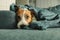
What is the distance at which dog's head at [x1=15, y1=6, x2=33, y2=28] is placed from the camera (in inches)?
63.7

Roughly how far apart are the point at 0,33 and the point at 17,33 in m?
0.13

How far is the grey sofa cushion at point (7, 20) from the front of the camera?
66.1 inches

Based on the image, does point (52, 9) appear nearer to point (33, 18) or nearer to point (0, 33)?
point (33, 18)

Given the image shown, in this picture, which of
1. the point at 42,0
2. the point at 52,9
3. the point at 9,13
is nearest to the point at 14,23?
the point at 9,13

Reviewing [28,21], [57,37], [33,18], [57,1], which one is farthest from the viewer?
[57,1]

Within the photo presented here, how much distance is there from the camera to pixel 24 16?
168cm

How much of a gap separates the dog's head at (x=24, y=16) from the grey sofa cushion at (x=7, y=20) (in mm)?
70

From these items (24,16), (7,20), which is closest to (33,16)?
(24,16)

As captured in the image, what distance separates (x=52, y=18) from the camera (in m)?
Answer: 1.81

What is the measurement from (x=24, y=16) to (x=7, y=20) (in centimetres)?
19

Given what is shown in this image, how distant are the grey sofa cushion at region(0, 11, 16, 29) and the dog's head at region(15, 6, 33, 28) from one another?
0.23 feet

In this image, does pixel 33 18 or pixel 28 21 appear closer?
pixel 28 21

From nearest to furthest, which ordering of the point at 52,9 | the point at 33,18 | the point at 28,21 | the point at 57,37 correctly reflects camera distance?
the point at 57,37 < the point at 28,21 < the point at 33,18 < the point at 52,9

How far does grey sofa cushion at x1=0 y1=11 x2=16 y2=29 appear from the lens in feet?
5.51
